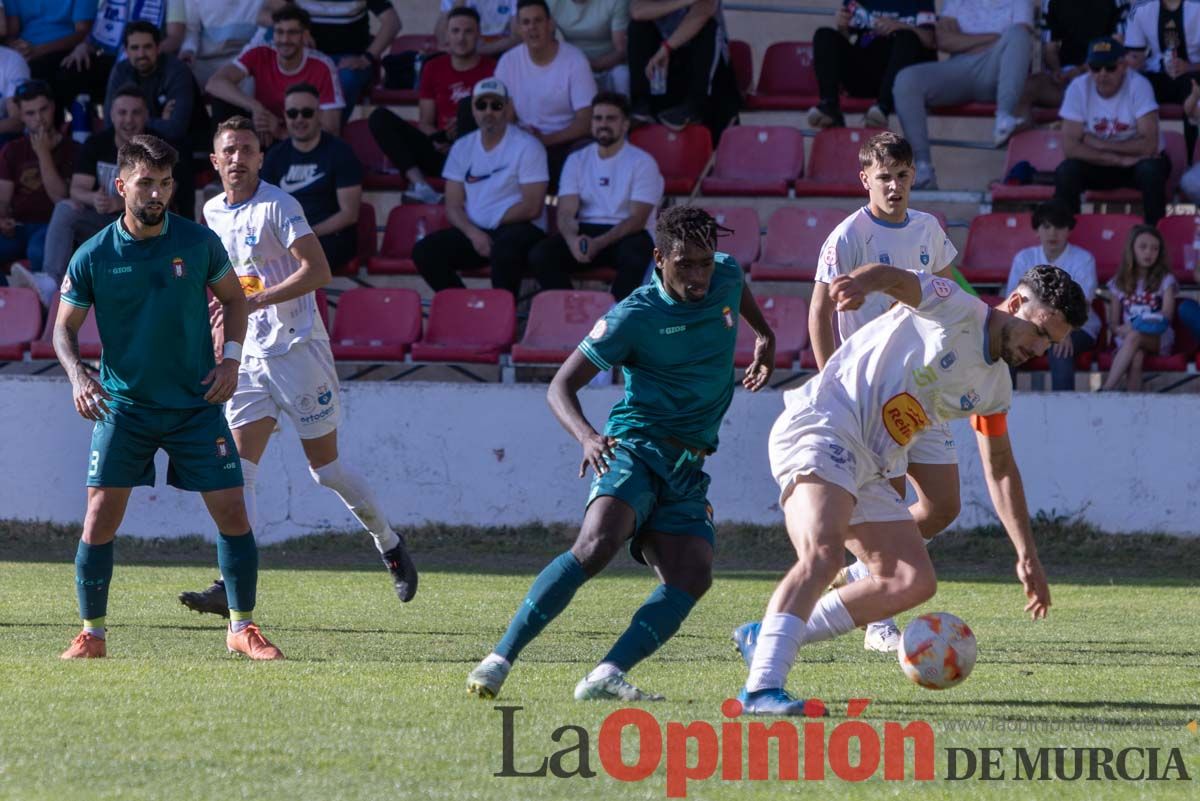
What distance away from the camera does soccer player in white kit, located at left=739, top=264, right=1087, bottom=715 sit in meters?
5.57

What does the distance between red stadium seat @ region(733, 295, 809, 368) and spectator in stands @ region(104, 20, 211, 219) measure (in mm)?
5074

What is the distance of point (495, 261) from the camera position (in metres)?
14.2

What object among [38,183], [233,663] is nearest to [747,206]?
[38,183]

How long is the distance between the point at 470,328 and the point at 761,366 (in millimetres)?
7511

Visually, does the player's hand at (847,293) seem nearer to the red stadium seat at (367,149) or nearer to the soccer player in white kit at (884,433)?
the soccer player in white kit at (884,433)

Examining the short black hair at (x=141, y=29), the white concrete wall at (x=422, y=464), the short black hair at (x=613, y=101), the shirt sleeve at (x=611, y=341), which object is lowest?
the white concrete wall at (x=422, y=464)

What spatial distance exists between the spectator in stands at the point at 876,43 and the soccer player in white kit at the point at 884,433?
1004 cm

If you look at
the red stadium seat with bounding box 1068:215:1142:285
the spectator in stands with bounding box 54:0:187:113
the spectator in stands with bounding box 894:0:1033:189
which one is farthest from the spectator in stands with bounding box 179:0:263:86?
the red stadium seat with bounding box 1068:215:1142:285

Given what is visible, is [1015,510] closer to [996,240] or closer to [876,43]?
[996,240]

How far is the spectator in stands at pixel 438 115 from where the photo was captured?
1547 centimetres

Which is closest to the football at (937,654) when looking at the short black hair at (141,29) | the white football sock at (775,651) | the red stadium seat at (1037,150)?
the white football sock at (775,651)

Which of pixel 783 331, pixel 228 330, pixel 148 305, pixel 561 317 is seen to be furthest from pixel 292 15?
pixel 148 305

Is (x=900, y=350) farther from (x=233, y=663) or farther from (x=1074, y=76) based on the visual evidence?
(x=1074, y=76)

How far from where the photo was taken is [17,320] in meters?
14.4
